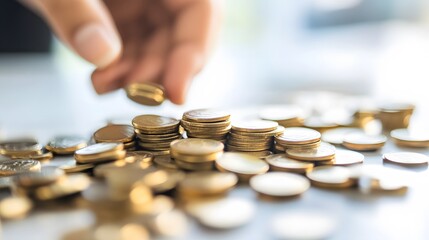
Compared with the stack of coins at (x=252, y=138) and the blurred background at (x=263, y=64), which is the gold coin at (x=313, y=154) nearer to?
the stack of coins at (x=252, y=138)

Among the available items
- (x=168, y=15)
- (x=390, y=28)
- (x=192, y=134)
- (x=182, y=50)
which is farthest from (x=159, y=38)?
(x=390, y=28)

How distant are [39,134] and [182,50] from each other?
421mm

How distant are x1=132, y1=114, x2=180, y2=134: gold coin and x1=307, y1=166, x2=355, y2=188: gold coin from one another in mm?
256

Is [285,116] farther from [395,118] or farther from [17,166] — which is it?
[17,166]

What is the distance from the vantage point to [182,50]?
1.15 m

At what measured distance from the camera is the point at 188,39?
46.9 inches

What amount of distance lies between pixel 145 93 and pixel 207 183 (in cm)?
35

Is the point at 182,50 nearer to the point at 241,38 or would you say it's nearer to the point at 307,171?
the point at 307,171

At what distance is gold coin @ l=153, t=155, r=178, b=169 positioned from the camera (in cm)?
72

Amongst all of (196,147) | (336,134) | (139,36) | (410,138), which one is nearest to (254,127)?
(196,147)

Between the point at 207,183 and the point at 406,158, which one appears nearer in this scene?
the point at 207,183

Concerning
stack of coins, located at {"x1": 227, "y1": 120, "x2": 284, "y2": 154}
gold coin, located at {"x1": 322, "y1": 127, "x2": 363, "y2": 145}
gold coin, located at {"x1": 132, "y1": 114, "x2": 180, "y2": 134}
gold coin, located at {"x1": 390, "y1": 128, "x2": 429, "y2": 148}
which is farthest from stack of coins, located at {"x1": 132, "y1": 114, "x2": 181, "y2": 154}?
gold coin, located at {"x1": 390, "y1": 128, "x2": 429, "y2": 148}

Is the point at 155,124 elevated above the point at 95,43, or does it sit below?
below

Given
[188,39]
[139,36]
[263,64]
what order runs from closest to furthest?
[188,39] → [139,36] → [263,64]
